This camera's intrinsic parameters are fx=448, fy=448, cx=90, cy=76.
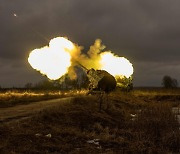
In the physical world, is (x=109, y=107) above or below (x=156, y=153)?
above

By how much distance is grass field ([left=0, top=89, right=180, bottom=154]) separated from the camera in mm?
18922

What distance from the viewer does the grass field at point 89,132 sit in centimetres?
1892

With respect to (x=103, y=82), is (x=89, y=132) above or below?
below

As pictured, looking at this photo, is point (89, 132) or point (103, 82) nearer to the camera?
point (89, 132)

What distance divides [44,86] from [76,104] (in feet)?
149

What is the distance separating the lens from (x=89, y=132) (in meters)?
23.9

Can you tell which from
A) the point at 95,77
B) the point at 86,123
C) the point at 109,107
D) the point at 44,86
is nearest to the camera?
the point at 86,123

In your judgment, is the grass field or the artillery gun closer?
the grass field

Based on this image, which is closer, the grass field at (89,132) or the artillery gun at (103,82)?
the grass field at (89,132)

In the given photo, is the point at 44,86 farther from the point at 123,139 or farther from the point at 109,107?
the point at 123,139

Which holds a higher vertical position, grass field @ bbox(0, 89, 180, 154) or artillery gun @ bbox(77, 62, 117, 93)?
artillery gun @ bbox(77, 62, 117, 93)

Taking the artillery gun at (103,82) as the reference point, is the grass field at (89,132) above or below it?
below

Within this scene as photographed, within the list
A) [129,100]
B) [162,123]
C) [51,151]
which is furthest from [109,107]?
[51,151]

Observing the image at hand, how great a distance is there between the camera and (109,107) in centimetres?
3422
